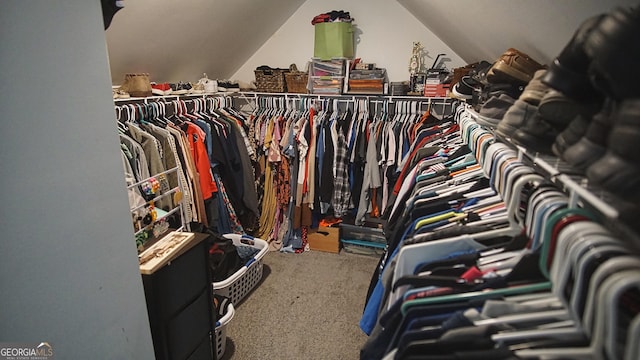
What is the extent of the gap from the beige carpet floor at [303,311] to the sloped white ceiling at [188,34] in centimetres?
186

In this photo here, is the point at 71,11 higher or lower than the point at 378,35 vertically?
lower

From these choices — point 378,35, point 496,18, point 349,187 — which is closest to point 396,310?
point 496,18

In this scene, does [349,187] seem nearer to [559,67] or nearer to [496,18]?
[496,18]

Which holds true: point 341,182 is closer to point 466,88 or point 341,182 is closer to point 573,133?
point 466,88

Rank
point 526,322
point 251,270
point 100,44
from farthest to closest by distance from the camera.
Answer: point 251,270, point 100,44, point 526,322

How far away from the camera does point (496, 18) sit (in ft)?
4.35

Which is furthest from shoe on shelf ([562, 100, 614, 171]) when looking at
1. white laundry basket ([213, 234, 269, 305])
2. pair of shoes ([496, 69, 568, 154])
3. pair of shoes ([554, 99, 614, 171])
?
white laundry basket ([213, 234, 269, 305])

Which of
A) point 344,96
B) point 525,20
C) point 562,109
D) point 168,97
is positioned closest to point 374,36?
point 344,96

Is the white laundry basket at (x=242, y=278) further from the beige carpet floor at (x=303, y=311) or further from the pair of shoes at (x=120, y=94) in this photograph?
the pair of shoes at (x=120, y=94)

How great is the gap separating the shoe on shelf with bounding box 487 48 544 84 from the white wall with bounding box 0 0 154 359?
126cm

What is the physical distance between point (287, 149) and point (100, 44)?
2030mm

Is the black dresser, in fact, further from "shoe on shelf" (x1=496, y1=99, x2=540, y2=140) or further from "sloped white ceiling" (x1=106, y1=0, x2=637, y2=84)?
"sloped white ceiling" (x1=106, y1=0, x2=637, y2=84)

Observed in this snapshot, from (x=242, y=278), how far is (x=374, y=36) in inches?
99.1

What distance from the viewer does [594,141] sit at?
553mm
